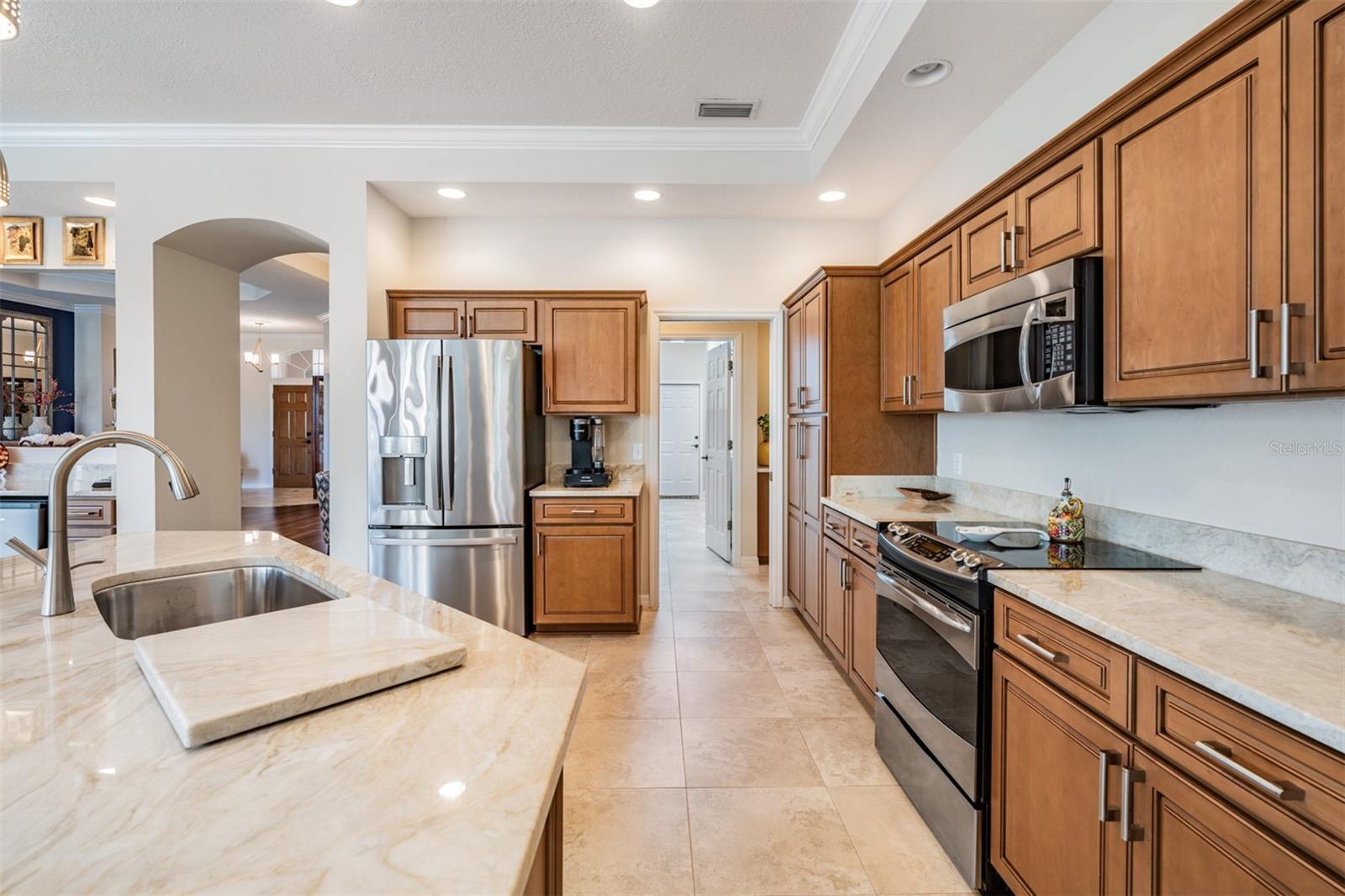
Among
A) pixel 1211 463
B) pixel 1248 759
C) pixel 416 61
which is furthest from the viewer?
pixel 416 61

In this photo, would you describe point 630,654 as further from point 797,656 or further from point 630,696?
point 797,656

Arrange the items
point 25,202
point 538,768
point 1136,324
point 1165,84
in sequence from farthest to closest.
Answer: point 25,202
point 1136,324
point 1165,84
point 538,768

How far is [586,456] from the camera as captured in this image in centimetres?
393

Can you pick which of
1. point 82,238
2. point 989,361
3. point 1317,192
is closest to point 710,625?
point 989,361

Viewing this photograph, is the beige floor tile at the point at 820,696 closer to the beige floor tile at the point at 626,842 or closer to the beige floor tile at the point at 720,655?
the beige floor tile at the point at 720,655

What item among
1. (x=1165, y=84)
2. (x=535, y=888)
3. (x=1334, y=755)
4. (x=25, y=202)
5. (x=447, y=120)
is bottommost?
(x=535, y=888)

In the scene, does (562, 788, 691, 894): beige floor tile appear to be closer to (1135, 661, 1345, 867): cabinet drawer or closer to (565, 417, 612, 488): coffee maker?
(1135, 661, 1345, 867): cabinet drawer

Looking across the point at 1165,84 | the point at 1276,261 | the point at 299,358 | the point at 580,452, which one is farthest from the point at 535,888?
the point at 299,358

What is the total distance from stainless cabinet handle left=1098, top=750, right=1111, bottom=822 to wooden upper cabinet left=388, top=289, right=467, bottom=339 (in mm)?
3620

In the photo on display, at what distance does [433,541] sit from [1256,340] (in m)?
3.49

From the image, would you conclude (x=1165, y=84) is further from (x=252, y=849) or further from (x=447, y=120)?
(x=447, y=120)

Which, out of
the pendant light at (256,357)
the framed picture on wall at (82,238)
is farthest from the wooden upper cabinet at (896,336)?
the pendant light at (256,357)

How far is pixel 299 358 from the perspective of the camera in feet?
33.5

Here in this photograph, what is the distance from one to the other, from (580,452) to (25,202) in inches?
148
